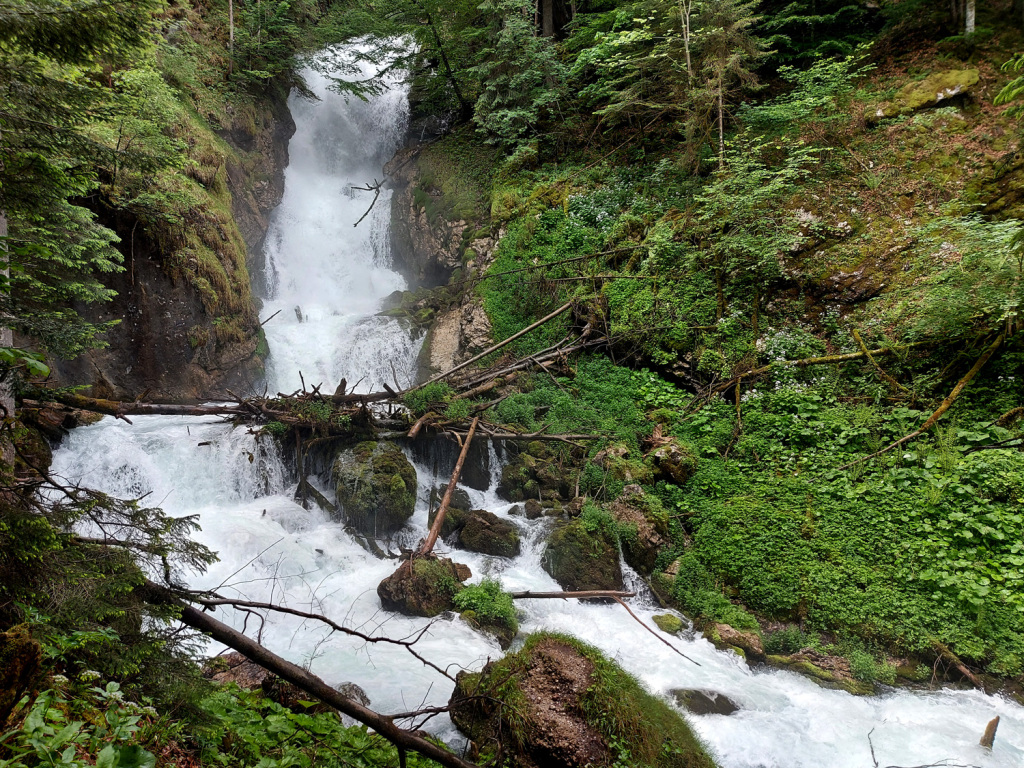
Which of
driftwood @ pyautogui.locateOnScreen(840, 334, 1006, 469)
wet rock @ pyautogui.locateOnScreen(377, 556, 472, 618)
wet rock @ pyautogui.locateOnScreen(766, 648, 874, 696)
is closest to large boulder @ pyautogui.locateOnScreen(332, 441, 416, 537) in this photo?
wet rock @ pyautogui.locateOnScreen(377, 556, 472, 618)

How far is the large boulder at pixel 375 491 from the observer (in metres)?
8.61

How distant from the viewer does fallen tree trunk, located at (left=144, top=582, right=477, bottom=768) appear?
8.31ft

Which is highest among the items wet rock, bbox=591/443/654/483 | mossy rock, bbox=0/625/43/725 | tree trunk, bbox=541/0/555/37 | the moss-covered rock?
tree trunk, bbox=541/0/555/37

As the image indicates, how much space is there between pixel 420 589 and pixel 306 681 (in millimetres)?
4318

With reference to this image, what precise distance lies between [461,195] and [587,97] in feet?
15.5

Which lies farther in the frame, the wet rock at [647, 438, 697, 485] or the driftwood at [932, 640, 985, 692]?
the wet rock at [647, 438, 697, 485]

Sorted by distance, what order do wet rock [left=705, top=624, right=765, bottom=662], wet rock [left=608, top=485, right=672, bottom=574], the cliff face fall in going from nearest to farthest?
wet rock [left=705, top=624, right=765, bottom=662]
wet rock [left=608, top=485, right=672, bottom=574]
the cliff face

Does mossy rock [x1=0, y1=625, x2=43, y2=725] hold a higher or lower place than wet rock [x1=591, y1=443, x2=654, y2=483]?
higher

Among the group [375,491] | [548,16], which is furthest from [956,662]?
[548,16]

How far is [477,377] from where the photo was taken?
11.1 metres

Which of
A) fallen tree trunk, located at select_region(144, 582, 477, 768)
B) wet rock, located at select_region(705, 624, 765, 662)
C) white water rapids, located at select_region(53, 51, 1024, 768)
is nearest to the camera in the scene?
fallen tree trunk, located at select_region(144, 582, 477, 768)

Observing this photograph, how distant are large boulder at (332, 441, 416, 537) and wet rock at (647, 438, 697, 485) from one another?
4.25 m

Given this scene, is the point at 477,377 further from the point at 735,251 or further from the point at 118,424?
the point at 118,424

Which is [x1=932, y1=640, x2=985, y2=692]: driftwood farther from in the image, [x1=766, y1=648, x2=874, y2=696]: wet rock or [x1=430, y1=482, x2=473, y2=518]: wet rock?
[x1=430, y1=482, x2=473, y2=518]: wet rock
